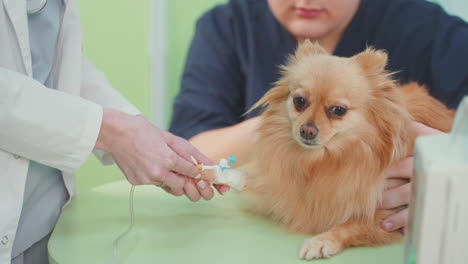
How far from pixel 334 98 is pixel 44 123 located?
0.52 meters

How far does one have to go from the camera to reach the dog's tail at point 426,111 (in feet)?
3.47

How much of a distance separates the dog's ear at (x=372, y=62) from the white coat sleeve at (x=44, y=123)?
51 centimetres

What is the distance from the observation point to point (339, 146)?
98cm

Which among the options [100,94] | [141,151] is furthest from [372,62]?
[100,94]

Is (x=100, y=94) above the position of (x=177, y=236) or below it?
above

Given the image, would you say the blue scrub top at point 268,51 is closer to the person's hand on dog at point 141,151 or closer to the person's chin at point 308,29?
the person's chin at point 308,29

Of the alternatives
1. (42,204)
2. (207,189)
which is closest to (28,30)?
(42,204)

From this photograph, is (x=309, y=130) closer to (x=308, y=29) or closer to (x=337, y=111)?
(x=337, y=111)

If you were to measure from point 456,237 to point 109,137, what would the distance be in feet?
1.99

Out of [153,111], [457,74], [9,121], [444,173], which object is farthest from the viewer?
[153,111]

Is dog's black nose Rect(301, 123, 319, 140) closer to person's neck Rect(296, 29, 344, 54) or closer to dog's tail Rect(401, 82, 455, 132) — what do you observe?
dog's tail Rect(401, 82, 455, 132)

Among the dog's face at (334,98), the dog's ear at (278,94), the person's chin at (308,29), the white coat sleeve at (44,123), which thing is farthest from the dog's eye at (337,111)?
the person's chin at (308,29)

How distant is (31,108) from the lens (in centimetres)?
81

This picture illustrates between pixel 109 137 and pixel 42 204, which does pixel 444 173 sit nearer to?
pixel 109 137
